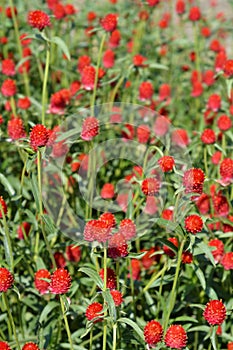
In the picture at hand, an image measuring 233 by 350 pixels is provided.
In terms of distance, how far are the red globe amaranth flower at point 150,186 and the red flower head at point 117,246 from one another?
0.87ft

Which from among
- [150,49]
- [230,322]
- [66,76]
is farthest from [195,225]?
[150,49]

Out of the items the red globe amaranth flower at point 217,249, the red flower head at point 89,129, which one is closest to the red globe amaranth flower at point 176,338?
the red globe amaranth flower at point 217,249

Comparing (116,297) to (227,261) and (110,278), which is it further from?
(227,261)

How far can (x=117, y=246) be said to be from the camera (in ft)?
5.97

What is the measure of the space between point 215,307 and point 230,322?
50 centimetres

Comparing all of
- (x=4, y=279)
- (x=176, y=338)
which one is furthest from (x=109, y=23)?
(x=176, y=338)

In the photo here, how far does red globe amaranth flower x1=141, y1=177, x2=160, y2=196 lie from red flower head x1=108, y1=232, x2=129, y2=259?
0.87ft

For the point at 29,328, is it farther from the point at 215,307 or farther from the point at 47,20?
the point at 47,20

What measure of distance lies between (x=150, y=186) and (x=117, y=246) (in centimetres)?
32

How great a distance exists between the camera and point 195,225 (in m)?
1.86

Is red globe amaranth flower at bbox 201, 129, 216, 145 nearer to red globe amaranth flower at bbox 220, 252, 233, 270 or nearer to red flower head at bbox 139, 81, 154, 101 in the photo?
red globe amaranth flower at bbox 220, 252, 233, 270

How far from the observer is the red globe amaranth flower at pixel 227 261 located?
2148 mm

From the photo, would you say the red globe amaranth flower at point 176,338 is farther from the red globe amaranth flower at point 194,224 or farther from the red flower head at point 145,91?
the red flower head at point 145,91

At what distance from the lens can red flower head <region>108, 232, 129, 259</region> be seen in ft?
5.93
